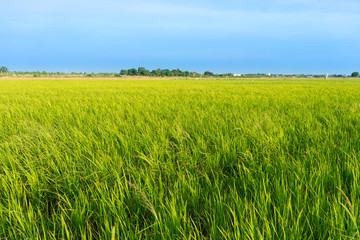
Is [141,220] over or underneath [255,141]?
underneath

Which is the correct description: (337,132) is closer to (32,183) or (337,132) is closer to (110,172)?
(110,172)

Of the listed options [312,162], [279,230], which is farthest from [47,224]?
[312,162]

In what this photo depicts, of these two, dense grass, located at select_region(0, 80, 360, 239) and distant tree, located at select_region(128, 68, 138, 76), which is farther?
distant tree, located at select_region(128, 68, 138, 76)

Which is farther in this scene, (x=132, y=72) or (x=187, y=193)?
(x=132, y=72)

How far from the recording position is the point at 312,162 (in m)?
1.54

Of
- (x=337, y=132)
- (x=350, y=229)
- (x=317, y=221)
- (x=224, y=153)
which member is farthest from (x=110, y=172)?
(x=337, y=132)

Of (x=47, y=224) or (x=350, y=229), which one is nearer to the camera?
(x=350, y=229)

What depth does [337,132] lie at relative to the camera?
96.1 inches

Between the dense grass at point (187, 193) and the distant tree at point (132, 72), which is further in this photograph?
the distant tree at point (132, 72)

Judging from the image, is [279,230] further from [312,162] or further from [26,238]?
[26,238]

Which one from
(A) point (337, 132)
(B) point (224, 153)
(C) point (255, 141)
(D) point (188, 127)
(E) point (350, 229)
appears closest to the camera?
(E) point (350, 229)

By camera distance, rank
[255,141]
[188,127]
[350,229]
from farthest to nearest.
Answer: [188,127] < [255,141] < [350,229]

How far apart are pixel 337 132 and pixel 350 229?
1.94m

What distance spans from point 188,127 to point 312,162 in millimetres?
1390
